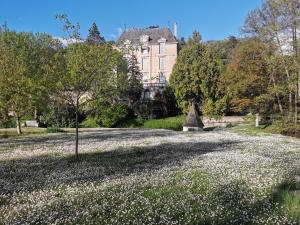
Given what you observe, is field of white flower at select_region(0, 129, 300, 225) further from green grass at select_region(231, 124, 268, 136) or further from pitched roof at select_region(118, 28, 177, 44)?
pitched roof at select_region(118, 28, 177, 44)

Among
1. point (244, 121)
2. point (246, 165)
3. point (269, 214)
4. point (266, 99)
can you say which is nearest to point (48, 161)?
point (246, 165)

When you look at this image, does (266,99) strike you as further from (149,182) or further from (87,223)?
(87,223)

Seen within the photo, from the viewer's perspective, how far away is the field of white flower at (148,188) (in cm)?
1037

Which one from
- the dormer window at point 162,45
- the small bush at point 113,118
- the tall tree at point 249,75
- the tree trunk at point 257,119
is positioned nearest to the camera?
the tall tree at point 249,75

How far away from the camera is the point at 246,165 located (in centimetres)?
1919

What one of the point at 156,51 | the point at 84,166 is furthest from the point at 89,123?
the point at 84,166

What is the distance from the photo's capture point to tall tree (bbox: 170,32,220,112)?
75938 mm

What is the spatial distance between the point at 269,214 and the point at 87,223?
5.05 metres

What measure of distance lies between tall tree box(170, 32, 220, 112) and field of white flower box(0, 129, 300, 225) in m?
52.3

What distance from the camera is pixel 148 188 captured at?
1386 cm

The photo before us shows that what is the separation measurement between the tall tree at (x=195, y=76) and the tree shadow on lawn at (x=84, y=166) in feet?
165

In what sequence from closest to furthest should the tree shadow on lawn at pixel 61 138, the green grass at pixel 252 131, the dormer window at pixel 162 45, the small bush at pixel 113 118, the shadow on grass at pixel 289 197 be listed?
1. the shadow on grass at pixel 289 197
2. the tree shadow on lawn at pixel 61 138
3. the green grass at pixel 252 131
4. the small bush at pixel 113 118
5. the dormer window at pixel 162 45

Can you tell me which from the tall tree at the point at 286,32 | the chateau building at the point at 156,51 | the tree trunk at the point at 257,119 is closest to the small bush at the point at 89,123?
the chateau building at the point at 156,51

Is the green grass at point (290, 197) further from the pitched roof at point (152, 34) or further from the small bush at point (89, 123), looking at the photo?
the pitched roof at point (152, 34)
